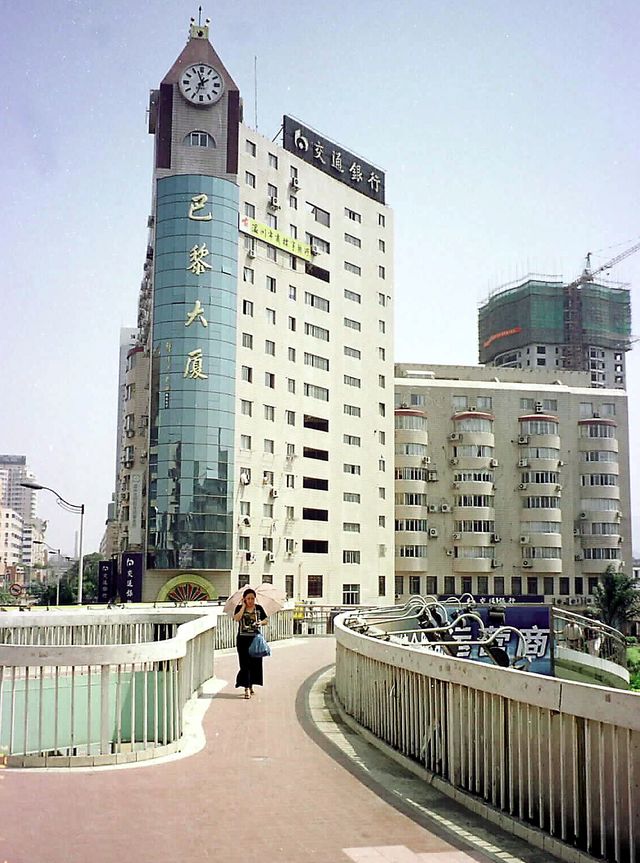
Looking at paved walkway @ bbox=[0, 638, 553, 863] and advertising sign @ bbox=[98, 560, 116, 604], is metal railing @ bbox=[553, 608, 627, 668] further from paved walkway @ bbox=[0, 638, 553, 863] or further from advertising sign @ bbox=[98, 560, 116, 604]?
advertising sign @ bbox=[98, 560, 116, 604]

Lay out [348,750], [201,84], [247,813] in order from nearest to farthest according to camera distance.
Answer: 1. [247,813]
2. [348,750]
3. [201,84]

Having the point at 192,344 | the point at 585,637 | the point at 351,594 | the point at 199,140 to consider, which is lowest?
the point at 351,594

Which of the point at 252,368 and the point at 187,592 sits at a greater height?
the point at 252,368

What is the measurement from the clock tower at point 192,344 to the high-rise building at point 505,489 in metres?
20.1

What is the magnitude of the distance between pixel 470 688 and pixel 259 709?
195 inches

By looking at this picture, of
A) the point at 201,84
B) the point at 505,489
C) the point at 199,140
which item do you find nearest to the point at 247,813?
the point at 199,140

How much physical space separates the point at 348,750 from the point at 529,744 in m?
Answer: 3.21

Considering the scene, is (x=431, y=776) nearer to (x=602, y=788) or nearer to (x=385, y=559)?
(x=602, y=788)

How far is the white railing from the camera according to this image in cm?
548

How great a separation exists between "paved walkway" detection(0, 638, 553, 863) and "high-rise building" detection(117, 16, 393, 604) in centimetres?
4571

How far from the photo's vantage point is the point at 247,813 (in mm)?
6621

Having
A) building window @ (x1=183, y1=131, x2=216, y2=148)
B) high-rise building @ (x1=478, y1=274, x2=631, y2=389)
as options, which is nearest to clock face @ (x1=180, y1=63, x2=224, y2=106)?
building window @ (x1=183, y1=131, x2=216, y2=148)

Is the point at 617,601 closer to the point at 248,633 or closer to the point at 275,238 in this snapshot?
the point at 275,238

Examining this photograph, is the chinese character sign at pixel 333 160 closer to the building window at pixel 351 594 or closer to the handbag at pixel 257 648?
the building window at pixel 351 594
